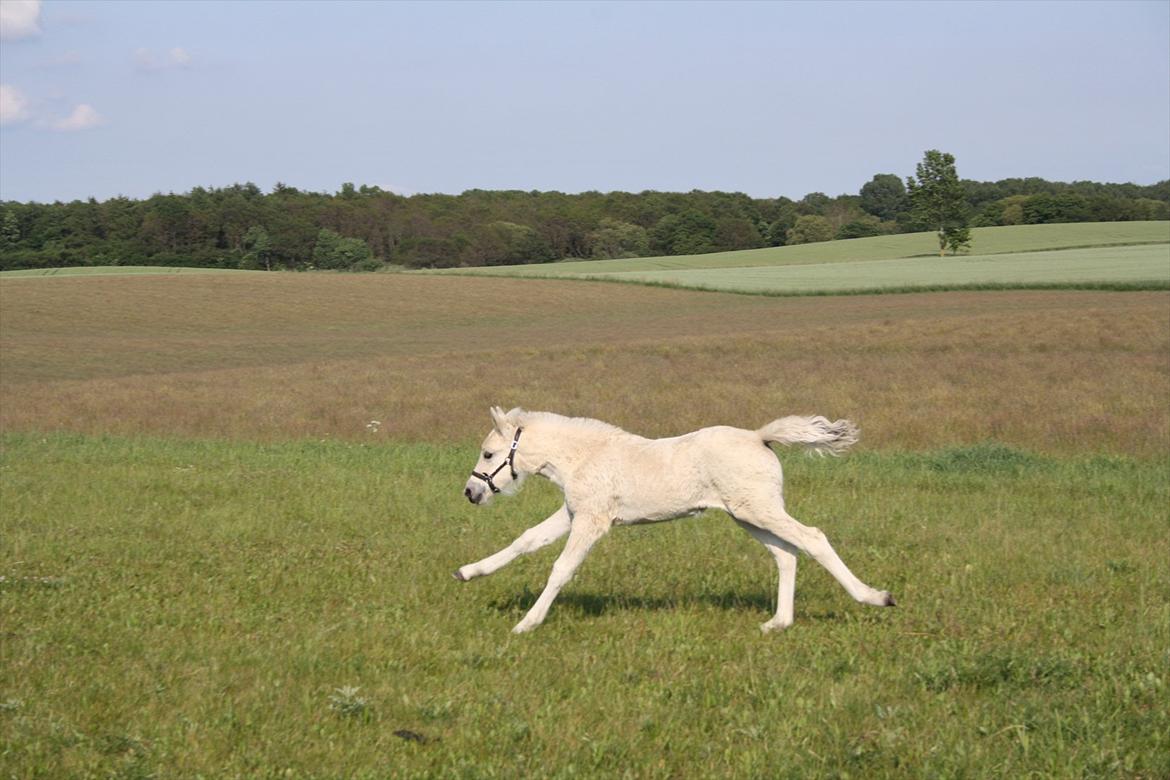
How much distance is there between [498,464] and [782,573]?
232 cm

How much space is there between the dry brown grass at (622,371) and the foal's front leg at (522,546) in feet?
44.9

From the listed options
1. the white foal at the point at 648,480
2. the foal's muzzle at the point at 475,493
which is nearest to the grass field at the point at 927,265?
the white foal at the point at 648,480

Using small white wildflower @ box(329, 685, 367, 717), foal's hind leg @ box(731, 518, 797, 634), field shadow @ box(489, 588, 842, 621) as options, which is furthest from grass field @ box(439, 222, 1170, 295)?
small white wildflower @ box(329, 685, 367, 717)

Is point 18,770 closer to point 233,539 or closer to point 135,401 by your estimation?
point 233,539

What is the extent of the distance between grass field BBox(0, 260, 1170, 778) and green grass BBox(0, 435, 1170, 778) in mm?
31

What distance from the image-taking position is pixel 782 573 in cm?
872

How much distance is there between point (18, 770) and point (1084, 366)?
89.2ft

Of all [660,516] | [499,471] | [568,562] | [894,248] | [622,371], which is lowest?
[894,248]

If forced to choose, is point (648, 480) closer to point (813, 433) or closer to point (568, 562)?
point (568, 562)

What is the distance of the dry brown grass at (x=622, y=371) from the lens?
77.1ft

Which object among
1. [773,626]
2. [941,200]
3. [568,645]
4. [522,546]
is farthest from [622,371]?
[941,200]

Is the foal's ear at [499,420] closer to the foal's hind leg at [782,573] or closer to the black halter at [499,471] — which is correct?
the black halter at [499,471]

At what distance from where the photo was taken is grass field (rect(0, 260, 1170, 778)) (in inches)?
237

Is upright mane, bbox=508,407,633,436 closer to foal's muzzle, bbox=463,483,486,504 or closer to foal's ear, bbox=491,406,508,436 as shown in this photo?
foal's ear, bbox=491,406,508,436
